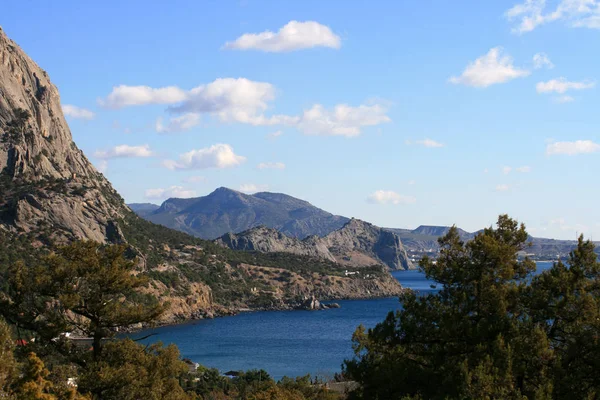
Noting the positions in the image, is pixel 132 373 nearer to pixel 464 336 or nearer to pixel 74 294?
pixel 74 294

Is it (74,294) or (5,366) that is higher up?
(74,294)

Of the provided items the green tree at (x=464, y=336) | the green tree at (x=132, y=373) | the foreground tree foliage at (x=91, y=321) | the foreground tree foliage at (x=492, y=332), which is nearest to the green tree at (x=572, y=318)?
the foreground tree foliage at (x=492, y=332)

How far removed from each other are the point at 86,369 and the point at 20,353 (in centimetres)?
239

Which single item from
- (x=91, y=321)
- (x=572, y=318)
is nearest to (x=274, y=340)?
(x=91, y=321)

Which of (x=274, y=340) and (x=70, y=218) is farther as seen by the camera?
(x=70, y=218)

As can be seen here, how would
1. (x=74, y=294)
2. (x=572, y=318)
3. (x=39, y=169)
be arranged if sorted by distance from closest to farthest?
(x=572, y=318) → (x=74, y=294) → (x=39, y=169)

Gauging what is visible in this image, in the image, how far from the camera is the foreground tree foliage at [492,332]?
1959cm

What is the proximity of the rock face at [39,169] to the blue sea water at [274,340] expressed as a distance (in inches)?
999


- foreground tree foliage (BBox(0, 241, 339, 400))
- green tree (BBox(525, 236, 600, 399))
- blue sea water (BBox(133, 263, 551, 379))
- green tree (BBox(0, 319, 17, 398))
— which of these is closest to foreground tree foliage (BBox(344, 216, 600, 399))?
green tree (BBox(525, 236, 600, 399))

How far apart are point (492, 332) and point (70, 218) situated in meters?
107

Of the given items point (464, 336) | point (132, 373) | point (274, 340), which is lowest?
point (274, 340)

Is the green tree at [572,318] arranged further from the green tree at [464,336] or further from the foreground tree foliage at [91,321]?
the foreground tree foliage at [91,321]

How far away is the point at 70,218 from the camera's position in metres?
117

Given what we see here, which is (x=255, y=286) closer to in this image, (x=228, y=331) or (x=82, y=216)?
(x=228, y=331)
